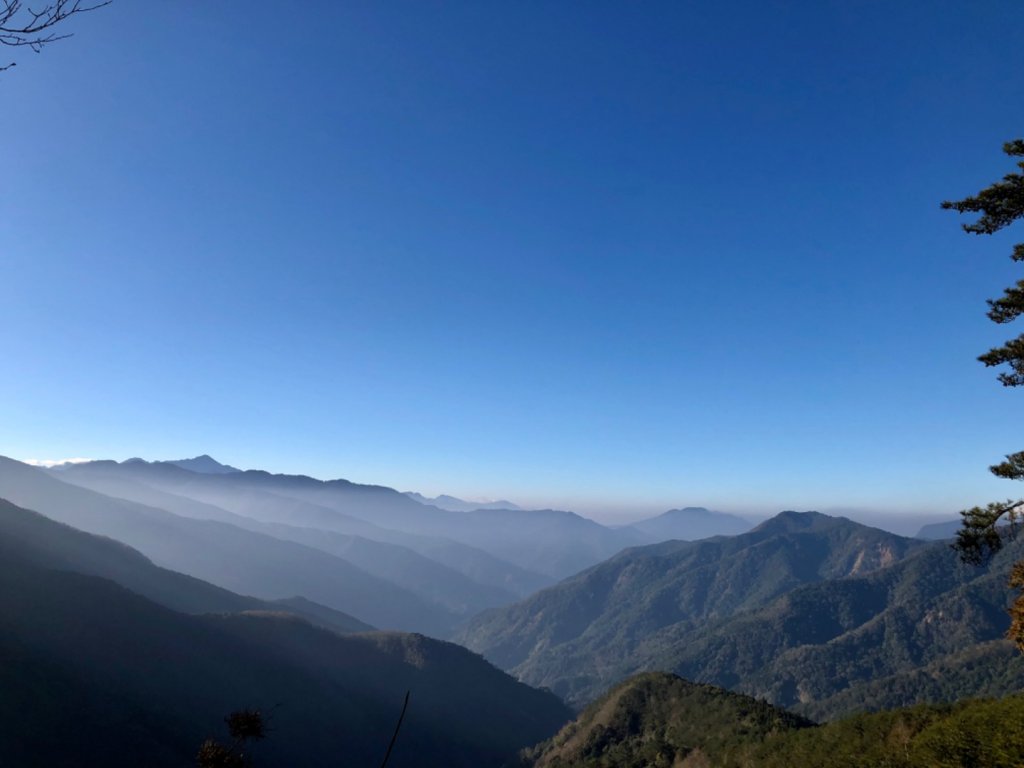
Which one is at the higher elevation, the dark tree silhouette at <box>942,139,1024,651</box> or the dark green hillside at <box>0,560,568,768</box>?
the dark tree silhouette at <box>942,139,1024,651</box>

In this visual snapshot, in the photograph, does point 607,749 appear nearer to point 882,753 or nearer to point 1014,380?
point 882,753

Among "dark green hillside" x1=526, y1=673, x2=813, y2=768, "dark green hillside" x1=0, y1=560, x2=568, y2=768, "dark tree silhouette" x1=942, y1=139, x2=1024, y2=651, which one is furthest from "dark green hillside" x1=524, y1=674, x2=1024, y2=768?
"dark green hillside" x1=0, y1=560, x2=568, y2=768

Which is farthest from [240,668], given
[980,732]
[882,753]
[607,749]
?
[980,732]

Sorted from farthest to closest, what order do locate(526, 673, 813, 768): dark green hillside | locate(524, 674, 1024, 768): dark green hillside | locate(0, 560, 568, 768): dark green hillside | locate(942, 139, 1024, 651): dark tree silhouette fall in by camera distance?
locate(526, 673, 813, 768): dark green hillside, locate(0, 560, 568, 768): dark green hillside, locate(524, 674, 1024, 768): dark green hillside, locate(942, 139, 1024, 651): dark tree silhouette

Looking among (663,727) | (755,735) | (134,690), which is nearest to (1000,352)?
(755,735)

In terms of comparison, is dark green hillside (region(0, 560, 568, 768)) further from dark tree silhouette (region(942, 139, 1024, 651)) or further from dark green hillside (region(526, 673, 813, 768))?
dark tree silhouette (region(942, 139, 1024, 651))

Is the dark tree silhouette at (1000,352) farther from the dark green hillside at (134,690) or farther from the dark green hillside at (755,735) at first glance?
the dark green hillside at (134,690)

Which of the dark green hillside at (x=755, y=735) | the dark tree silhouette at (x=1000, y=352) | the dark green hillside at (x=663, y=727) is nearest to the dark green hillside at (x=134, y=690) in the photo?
the dark green hillside at (x=663, y=727)

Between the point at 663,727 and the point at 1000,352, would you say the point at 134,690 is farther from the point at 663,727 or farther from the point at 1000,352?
the point at 1000,352
